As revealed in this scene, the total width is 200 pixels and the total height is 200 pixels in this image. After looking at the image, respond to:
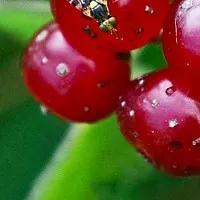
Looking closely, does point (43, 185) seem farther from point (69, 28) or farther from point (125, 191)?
point (69, 28)

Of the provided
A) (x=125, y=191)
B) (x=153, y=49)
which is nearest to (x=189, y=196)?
(x=125, y=191)

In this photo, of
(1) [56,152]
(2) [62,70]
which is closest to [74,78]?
(2) [62,70]

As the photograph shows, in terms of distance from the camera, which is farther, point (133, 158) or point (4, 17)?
point (4, 17)

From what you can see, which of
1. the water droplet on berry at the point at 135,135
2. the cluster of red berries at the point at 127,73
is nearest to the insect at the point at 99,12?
the cluster of red berries at the point at 127,73

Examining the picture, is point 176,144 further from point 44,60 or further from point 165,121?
point 44,60

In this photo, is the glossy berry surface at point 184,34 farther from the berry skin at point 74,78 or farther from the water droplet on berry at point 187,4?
the berry skin at point 74,78

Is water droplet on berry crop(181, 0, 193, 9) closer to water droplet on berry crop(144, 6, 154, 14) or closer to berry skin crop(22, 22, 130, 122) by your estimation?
water droplet on berry crop(144, 6, 154, 14)
